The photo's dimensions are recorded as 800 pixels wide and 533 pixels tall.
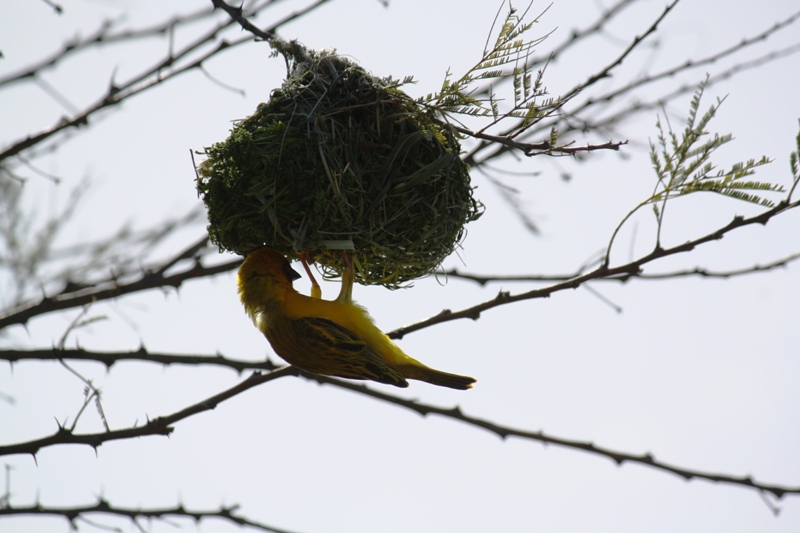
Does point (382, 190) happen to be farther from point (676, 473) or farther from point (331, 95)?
point (676, 473)

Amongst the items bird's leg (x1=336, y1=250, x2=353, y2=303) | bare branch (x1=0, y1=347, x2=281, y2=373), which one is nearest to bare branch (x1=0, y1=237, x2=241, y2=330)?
bare branch (x1=0, y1=347, x2=281, y2=373)

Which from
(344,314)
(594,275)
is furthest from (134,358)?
(594,275)

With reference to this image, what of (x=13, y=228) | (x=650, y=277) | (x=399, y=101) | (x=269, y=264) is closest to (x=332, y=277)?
(x=269, y=264)

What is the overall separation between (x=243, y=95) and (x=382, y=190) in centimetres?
110

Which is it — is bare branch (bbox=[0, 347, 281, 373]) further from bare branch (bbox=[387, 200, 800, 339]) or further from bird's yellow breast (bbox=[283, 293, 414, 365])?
bare branch (bbox=[387, 200, 800, 339])

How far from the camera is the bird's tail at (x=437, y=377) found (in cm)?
366

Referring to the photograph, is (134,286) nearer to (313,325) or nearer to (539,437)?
(313,325)

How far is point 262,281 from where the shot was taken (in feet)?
11.5

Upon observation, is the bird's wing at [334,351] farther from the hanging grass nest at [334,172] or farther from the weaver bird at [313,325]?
the hanging grass nest at [334,172]

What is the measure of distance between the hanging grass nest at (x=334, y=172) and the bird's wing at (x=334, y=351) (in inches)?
14.3

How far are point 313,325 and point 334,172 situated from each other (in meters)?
0.78

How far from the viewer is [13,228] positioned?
16.5 feet

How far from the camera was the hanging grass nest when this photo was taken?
311 cm

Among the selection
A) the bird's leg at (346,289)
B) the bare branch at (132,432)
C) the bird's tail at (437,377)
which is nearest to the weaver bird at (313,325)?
the bird's leg at (346,289)
